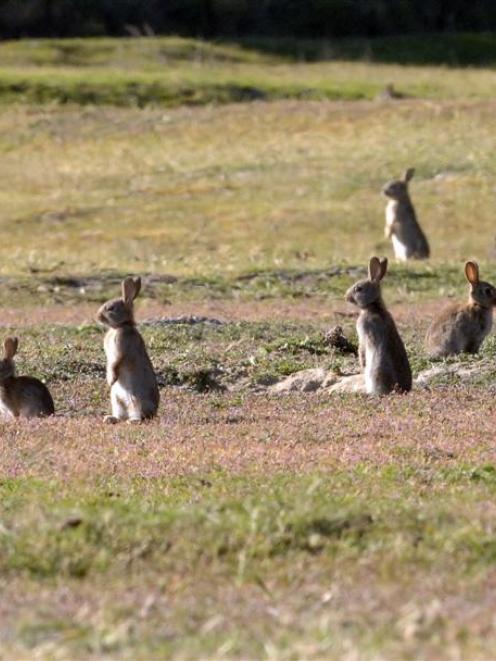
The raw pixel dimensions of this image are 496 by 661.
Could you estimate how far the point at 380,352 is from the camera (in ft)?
51.4

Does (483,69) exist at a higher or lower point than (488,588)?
higher

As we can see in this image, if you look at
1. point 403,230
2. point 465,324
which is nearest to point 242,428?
point 465,324

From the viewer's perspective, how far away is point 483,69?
62.8 metres

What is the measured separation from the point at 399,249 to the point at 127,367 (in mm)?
19664

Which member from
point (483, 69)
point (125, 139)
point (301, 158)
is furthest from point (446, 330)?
point (483, 69)

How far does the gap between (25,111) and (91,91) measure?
3666mm

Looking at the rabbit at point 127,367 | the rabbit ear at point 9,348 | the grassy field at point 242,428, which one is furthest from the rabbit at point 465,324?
the rabbit ear at point 9,348

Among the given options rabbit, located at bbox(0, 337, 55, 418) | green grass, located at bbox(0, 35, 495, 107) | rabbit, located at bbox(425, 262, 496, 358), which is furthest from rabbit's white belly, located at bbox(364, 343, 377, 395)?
green grass, located at bbox(0, 35, 495, 107)

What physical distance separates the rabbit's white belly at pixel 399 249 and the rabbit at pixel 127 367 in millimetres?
18819

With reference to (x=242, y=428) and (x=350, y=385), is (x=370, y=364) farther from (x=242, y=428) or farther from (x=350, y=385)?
(x=242, y=428)

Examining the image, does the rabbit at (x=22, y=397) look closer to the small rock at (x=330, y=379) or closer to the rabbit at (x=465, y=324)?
the small rock at (x=330, y=379)

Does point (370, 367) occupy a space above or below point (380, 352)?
below

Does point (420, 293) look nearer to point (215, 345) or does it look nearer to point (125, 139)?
point (215, 345)

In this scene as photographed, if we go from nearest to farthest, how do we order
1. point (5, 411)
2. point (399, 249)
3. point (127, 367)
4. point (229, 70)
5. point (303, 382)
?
point (127, 367), point (5, 411), point (303, 382), point (399, 249), point (229, 70)
